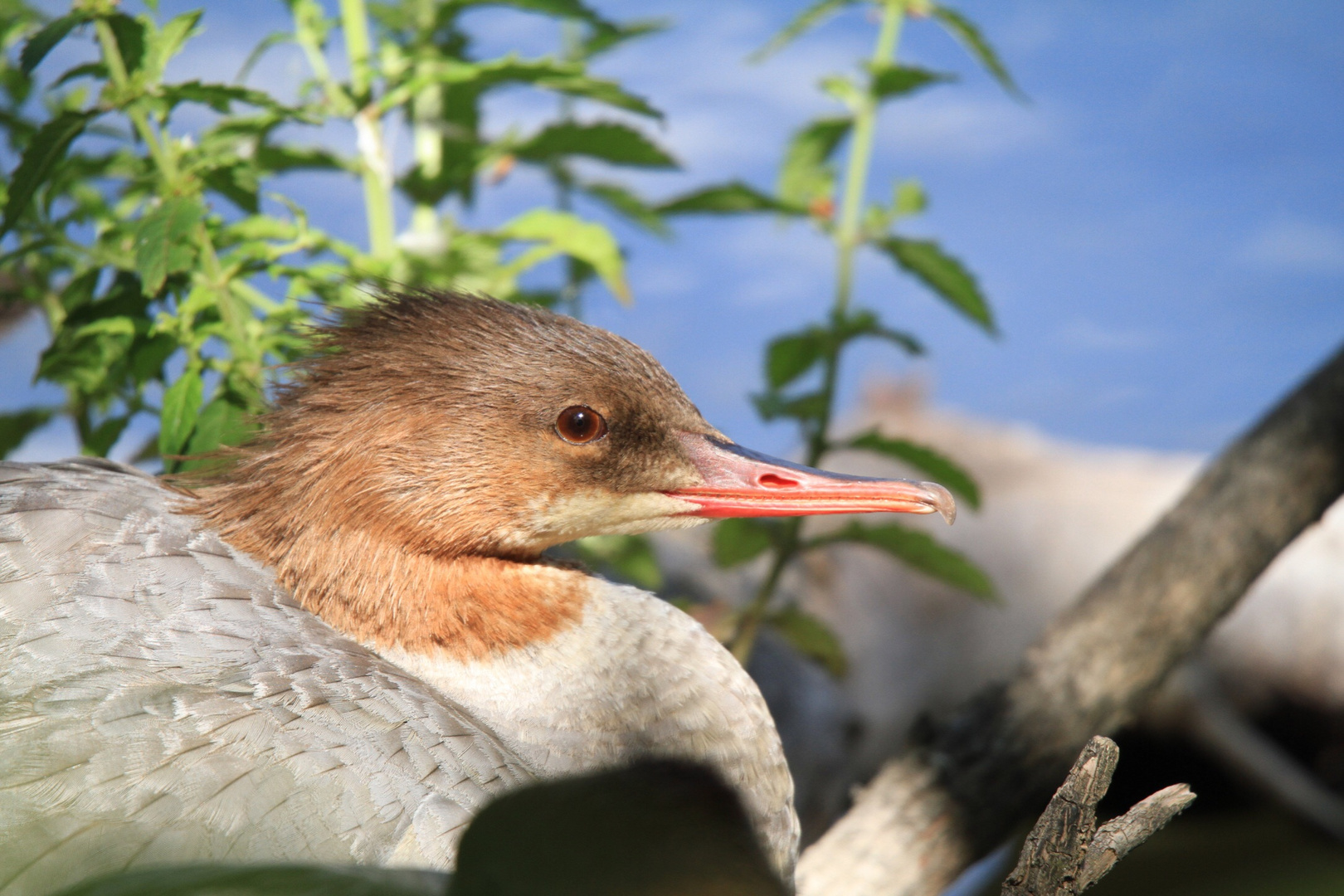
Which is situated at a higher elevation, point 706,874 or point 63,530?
point 63,530

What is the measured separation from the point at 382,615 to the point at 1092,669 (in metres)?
1.36

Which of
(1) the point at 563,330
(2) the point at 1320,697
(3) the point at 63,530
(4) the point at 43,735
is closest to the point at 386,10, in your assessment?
(1) the point at 563,330

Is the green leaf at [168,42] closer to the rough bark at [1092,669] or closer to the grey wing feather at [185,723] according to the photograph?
the grey wing feather at [185,723]

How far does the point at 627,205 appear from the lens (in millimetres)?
2334

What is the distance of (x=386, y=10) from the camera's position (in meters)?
2.14

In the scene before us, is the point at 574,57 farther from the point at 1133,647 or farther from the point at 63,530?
the point at 1133,647

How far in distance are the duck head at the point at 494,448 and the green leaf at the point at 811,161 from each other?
952mm

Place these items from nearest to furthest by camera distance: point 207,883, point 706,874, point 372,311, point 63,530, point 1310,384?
point 207,883 < point 706,874 < point 63,530 < point 372,311 < point 1310,384

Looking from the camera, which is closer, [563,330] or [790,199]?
[563,330]

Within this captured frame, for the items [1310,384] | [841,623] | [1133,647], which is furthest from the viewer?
[841,623]

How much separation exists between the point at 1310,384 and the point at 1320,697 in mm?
2187

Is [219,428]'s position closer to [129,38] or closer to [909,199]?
[129,38]

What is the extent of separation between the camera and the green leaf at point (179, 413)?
1.51m

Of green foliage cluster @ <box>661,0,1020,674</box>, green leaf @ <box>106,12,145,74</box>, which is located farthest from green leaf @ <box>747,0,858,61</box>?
green leaf @ <box>106,12,145,74</box>
